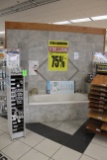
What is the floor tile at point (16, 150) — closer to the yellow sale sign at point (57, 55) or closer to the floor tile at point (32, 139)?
the floor tile at point (32, 139)

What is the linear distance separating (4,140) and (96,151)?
158 cm

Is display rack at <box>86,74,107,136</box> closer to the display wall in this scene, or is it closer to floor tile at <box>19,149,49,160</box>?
floor tile at <box>19,149,49,160</box>

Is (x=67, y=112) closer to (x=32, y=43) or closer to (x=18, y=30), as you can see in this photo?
(x=32, y=43)

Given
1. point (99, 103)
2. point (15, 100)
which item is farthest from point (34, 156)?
point (99, 103)

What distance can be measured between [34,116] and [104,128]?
1484 millimetres

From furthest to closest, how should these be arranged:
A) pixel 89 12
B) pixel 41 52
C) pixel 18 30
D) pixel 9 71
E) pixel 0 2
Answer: pixel 89 12 < pixel 0 2 < pixel 41 52 < pixel 18 30 < pixel 9 71

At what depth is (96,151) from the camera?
2.21 metres

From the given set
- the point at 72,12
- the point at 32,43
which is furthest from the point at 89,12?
the point at 32,43

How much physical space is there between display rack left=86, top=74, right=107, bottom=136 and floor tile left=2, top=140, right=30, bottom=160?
1.22m

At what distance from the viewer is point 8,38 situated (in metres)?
3.36

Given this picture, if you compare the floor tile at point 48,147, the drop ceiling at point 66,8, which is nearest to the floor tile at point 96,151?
the floor tile at point 48,147

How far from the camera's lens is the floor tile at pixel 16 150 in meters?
2.06

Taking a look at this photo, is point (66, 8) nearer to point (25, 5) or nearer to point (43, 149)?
point (25, 5)

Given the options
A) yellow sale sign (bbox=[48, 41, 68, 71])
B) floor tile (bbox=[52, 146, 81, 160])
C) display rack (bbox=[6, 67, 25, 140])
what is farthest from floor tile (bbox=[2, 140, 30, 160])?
yellow sale sign (bbox=[48, 41, 68, 71])
